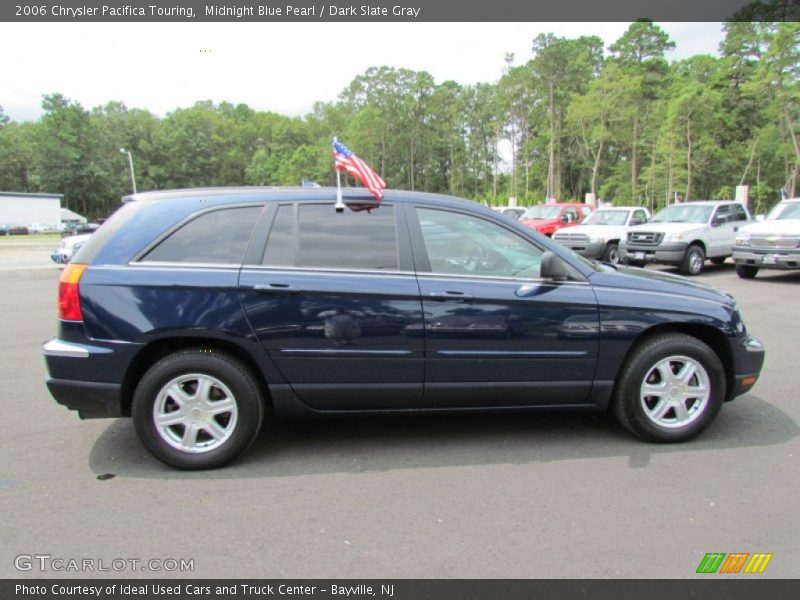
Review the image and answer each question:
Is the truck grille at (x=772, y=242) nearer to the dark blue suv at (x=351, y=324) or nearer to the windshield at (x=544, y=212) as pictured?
the windshield at (x=544, y=212)

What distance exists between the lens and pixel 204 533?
2.73m

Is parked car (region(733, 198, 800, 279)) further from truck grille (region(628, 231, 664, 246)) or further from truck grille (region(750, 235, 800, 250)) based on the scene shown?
truck grille (region(628, 231, 664, 246))

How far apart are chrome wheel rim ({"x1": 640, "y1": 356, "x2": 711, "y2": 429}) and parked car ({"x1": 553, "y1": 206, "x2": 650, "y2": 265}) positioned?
1175cm

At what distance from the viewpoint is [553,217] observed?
1983 cm

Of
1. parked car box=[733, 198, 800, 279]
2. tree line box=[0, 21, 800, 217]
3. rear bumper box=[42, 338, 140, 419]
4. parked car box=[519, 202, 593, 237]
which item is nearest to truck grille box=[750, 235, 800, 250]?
parked car box=[733, 198, 800, 279]

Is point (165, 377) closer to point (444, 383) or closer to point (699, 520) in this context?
point (444, 383)

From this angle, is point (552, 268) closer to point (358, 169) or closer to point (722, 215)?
point (358, 169)

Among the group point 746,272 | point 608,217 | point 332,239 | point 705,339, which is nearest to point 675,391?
point 705,339

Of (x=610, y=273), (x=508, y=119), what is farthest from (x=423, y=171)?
(x=610, y=273)

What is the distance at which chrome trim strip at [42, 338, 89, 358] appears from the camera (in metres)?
3.28

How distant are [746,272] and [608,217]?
479 centimetres

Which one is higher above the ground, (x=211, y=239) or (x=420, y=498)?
(x=211, y=239)

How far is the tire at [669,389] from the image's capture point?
3.65m
